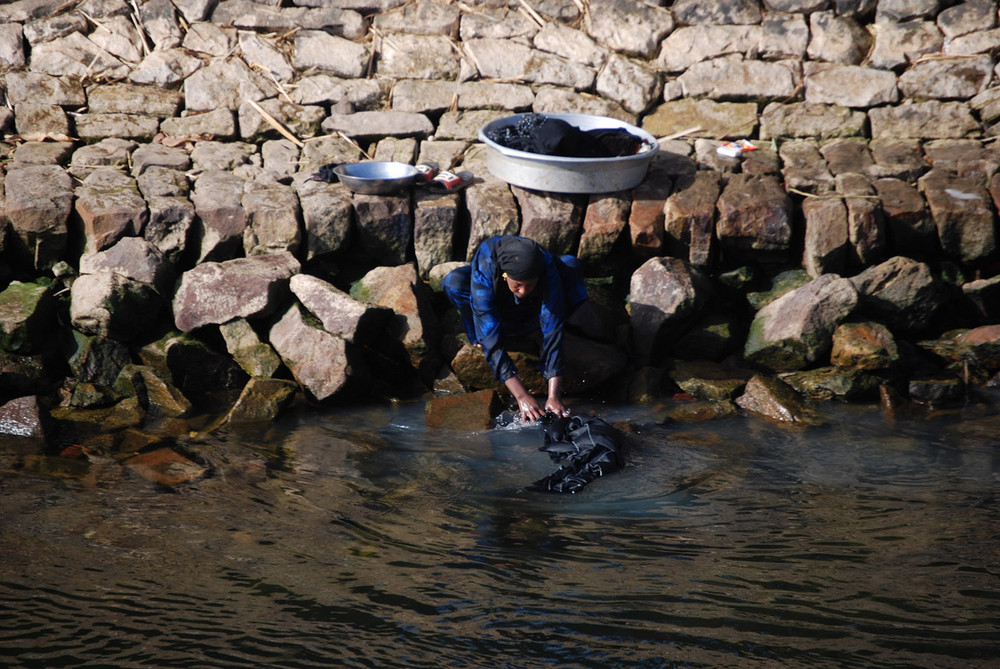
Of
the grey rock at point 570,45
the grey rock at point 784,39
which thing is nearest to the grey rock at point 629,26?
the grey rock at point 570,45

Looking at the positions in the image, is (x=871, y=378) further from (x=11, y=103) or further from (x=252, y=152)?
(x=11, y=103)

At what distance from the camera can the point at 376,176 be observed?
23.2ft

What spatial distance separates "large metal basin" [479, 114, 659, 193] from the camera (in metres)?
6.52

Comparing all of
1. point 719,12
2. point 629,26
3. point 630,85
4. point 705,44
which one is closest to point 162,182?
point 630,85

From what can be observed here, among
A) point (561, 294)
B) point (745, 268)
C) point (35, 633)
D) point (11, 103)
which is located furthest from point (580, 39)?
point (35, 633)

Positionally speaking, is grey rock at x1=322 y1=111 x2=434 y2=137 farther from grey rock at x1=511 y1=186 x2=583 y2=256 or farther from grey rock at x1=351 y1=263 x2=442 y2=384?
grey rock at x1=351 y1=263 x2=442 y2=384

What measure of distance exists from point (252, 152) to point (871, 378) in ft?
17.5

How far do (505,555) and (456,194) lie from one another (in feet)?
11.5

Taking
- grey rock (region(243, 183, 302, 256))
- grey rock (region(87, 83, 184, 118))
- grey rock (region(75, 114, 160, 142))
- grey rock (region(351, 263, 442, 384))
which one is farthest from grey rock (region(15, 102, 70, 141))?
grey rock (region(351, 263, 442, 384))

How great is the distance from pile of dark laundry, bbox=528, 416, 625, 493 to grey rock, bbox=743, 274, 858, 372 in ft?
5.73

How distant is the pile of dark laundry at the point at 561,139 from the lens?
6.66 metres

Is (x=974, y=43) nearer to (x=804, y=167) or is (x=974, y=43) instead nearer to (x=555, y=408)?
(x=804, y=167)

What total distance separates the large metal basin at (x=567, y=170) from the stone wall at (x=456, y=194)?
0.15m

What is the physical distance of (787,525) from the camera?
4465 millimetres
